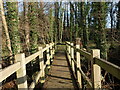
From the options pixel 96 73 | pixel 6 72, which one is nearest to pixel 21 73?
pixel 6 72

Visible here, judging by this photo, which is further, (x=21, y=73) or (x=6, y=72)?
(x=21, y=73)

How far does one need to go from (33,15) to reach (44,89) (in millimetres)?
6079

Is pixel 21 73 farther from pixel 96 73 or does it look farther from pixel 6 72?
pixel 96 73

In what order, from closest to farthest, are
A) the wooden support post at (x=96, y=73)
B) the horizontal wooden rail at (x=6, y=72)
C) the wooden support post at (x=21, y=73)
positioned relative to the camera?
the horizontal wooden rail at (x=6, y=72)
the wooden support post at (x=21, y=73)
the wooden support post at (x=96, y=73)

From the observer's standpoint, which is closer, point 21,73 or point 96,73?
point 21,73

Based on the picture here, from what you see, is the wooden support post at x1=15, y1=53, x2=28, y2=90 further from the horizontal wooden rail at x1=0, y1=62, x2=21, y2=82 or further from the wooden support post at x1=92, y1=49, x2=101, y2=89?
the wooden support post at x1=92, y1=49, x2=101, y2=89

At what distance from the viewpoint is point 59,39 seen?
31.2 meters

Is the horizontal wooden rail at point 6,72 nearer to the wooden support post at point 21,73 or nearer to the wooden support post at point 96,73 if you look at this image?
the wooden support post at point 21,73

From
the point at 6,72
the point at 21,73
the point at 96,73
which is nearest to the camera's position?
the point at 6,72

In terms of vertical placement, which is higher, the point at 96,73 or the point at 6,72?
the point at 6,72

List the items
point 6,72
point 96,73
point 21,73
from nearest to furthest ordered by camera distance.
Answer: point 6,72
point 21,73
point 96,73

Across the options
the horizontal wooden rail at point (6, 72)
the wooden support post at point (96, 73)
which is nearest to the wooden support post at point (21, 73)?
the horizontal wooden rail at point (6, 72)

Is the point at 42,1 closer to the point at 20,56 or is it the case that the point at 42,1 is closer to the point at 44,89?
the point at 44,89

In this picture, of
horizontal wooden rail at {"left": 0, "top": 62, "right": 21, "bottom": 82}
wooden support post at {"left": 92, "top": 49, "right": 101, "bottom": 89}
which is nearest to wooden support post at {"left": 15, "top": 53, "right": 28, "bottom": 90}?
horizontal wooden rail at {"left": 0, "top": 62, "right": 21, "bottom": 82}
